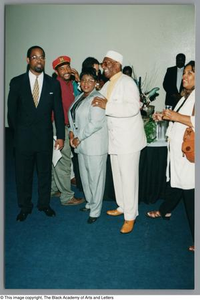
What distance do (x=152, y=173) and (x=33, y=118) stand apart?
1365mm

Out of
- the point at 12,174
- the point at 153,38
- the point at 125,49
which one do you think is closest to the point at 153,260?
the point at 153,38

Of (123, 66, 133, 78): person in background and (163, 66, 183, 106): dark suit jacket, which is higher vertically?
(123, 66, 133, 78): person in background

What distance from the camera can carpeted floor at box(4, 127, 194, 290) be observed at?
2822 millimetres

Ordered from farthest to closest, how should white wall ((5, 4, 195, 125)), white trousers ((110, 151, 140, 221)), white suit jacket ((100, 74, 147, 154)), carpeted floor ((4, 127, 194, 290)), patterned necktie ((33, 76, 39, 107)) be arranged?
patterned necktie ((33, 76, 39, 107)) < white trousers ((110, 151, 140, 221)) < white suit jacket ((100, 74, 147, 154)) < white wall ((5, 4, 195, 125)) < carpeted floor ((4, 127, 194, 290))

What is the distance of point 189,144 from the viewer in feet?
9.70

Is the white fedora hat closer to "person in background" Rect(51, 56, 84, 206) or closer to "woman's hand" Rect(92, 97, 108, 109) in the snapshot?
"woman's hand" Rect(92, 97, 108, 109)

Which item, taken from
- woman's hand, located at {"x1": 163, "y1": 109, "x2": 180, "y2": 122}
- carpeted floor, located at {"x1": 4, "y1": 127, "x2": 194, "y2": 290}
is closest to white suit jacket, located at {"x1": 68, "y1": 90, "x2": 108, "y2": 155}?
woman's hand, located at {"x1": 163, "y1": 109, "x2": 180, "y2": 122}

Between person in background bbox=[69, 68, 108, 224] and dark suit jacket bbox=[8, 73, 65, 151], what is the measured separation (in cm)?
19

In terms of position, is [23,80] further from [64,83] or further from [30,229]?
[30,229]

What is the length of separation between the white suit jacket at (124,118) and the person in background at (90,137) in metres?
0.09

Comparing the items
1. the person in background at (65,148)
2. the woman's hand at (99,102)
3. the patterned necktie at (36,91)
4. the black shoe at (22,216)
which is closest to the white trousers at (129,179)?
the woman's hand at (99,102)

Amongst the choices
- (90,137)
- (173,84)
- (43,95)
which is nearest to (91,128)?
(90,137)

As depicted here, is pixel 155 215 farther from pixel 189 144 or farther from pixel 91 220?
pixel 189 144

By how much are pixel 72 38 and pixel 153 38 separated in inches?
66.7
